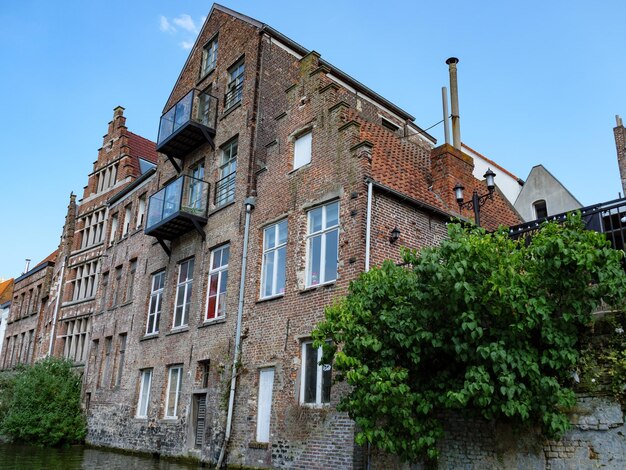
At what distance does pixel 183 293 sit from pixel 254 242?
4584mm

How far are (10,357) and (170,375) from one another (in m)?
24.4

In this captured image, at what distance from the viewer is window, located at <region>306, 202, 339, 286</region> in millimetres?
12938

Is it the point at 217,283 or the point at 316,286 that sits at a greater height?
the point at 217,283

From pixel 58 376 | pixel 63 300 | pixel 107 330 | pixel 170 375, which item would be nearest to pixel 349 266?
pixel 170 375

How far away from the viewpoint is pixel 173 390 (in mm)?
17844

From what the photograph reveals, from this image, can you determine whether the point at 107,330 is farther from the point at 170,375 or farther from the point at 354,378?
the point at 354,378

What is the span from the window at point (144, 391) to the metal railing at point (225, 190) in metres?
6.44

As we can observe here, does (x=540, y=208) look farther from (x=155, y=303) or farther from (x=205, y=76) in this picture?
(x=155, y=303)

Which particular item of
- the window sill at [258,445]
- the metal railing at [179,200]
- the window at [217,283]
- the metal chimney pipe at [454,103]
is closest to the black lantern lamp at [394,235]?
the window sill at [258,445]

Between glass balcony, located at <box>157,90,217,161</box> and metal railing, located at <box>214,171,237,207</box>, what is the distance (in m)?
1.82

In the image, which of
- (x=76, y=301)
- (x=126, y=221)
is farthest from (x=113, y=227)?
(x=76, y=301)

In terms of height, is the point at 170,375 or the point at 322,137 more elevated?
the point at 322,137

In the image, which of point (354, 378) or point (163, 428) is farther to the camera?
point (163, 428)

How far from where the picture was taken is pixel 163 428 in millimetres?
17359
